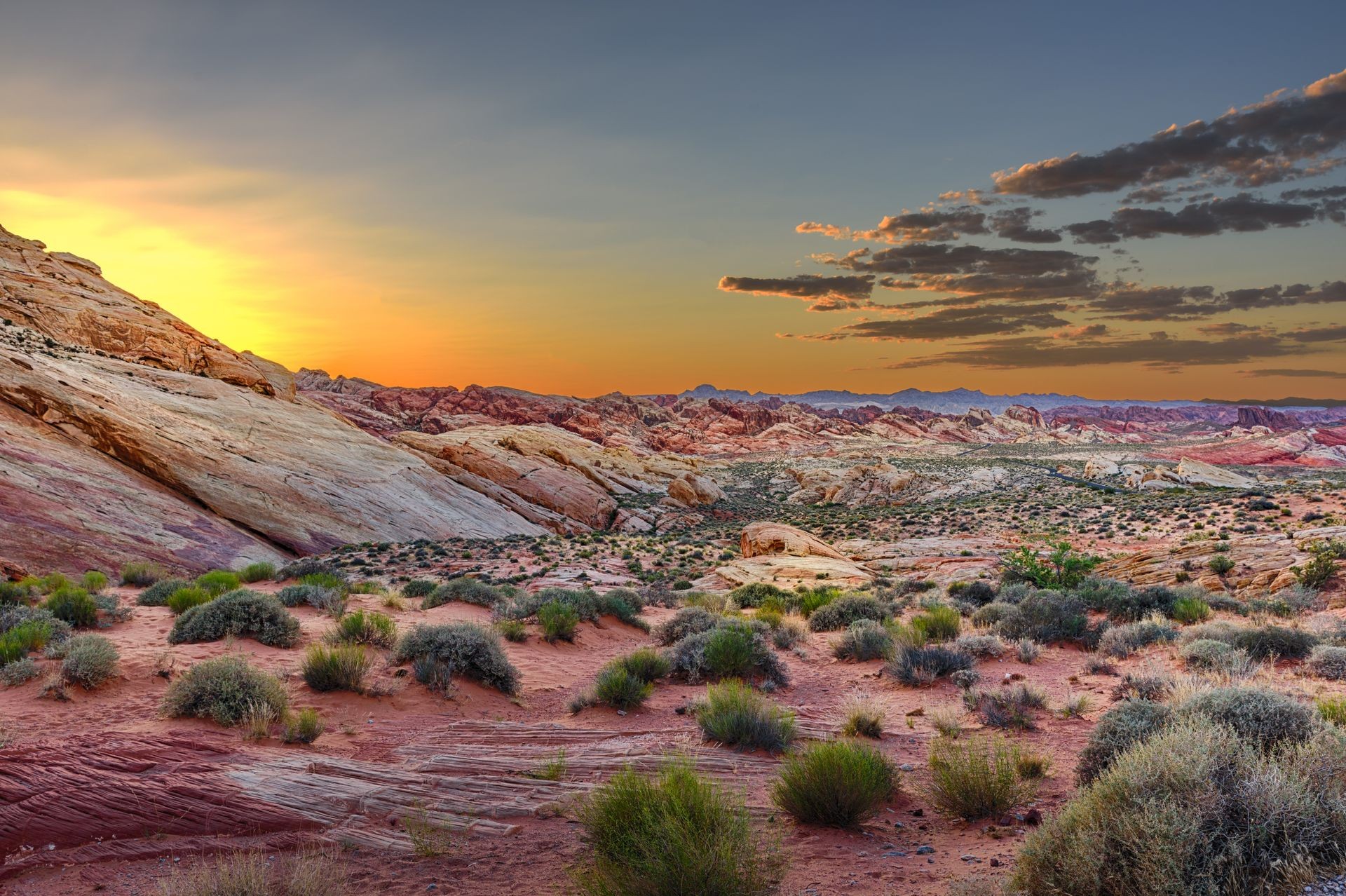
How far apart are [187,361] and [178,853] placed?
4523 centimetres

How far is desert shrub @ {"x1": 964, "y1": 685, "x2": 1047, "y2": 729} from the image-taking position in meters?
8.40

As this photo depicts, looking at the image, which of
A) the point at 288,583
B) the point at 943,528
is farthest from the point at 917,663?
the point at 943,528

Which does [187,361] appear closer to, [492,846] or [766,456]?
[492,846]

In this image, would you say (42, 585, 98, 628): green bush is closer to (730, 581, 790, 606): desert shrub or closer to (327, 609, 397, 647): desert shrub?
(327, 609, 397, 647): desert shrub

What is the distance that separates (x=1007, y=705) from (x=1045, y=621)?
214 inches

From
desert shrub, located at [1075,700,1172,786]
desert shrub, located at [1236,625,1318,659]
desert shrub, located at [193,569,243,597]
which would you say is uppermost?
desert shrub, located at [1075,700,1172,786]

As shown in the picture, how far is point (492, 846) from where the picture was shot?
5.59 metres

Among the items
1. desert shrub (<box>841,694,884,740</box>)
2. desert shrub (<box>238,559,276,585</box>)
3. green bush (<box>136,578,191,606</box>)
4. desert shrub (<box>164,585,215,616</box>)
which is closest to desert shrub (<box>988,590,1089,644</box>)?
desert shrub (<box>841,694,884,740</box>)

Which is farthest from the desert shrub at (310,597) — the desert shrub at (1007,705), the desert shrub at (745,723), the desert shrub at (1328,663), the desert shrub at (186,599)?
the desert shrub at (1328,663)

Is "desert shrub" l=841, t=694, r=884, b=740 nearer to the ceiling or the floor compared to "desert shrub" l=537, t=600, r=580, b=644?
nearer to the ceiling

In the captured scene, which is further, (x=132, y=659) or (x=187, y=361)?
(x=187, y=361)

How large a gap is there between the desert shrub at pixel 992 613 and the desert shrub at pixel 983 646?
6.35ft

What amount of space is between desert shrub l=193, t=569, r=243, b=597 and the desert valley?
289 mm

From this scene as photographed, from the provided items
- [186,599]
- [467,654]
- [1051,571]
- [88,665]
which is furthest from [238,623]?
[1051,571]
